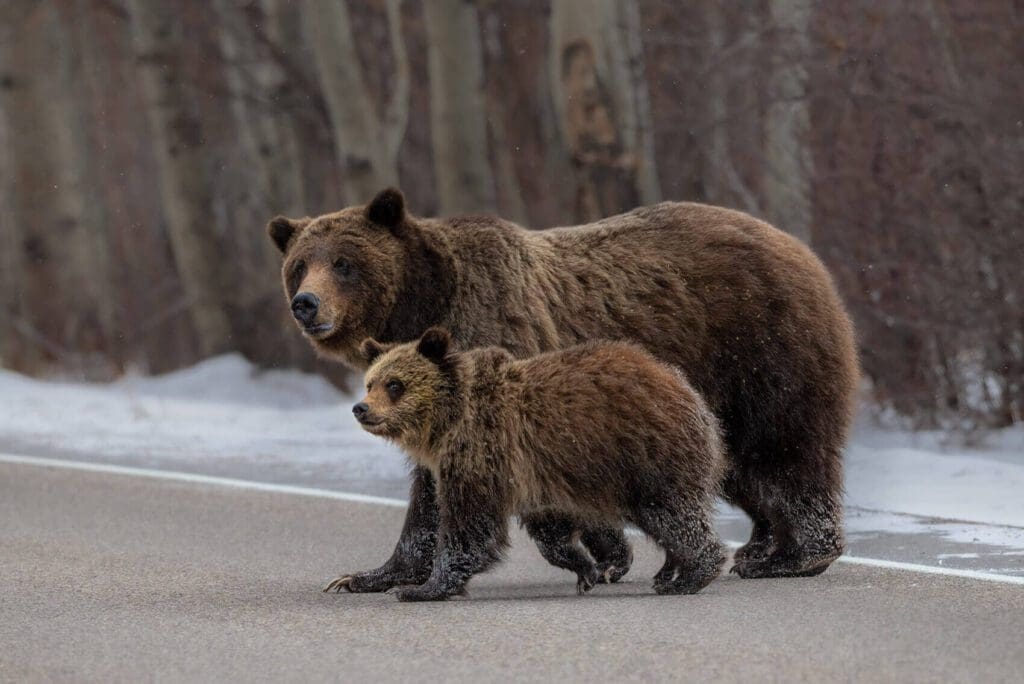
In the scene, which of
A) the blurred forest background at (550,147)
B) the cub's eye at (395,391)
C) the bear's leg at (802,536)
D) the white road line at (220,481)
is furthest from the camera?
the blurred forest background at (550,147)

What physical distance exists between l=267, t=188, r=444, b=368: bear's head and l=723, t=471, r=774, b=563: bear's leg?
1.80 m

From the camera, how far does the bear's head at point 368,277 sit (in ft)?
30.0

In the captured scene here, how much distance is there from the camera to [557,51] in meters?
18.2

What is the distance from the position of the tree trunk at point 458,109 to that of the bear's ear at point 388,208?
10.7 metres

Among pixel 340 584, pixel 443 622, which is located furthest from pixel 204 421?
pixel 443 622

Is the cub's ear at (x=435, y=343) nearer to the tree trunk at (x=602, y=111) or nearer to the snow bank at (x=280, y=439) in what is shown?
the snow bank at (x=280, y=439)

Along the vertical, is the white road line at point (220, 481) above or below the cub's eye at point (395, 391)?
below

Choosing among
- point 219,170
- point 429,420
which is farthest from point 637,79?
point 219,170

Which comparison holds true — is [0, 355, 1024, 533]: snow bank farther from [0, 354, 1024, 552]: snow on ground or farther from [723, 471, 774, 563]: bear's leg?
[723, 471, 774, 563]: bear's leg

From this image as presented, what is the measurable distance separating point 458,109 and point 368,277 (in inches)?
446

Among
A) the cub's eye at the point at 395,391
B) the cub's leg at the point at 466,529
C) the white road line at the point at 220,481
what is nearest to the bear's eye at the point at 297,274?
the cub's eye at the point at 395,391

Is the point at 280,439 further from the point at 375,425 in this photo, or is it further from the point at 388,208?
the point at 375,425

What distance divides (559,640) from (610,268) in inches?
113

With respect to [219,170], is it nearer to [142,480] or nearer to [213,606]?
[142,480]
